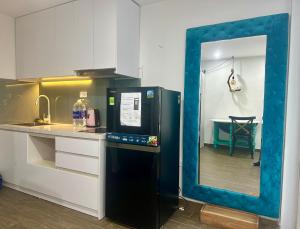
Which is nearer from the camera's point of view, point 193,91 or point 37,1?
point 193,91

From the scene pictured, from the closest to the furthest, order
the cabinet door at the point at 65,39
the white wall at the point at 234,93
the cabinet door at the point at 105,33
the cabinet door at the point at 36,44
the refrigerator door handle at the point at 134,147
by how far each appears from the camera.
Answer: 1. the refrigerator door handle at the point at 134,147
2. the white wall at the point at 234,93
3. the cabinet door at the point at 105,33
4. the cabinet door at the point at 65,39
5. the cabinet door at the point at 36,44

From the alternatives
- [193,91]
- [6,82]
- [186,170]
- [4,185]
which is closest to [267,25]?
[193,91]

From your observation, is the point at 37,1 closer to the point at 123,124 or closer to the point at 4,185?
the point at 123,124

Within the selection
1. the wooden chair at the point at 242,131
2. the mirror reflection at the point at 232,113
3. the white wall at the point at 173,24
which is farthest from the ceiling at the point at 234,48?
the wooden chair at the point at 242,131

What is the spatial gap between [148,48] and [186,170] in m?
1.54

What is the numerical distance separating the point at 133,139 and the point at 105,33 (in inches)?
47.0

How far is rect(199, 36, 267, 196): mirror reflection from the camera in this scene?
202 centimetres

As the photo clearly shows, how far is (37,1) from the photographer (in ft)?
8.02

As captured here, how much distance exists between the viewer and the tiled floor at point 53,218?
1.95m

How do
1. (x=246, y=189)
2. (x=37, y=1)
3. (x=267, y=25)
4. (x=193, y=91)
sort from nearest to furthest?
(x=267, y=25), (x=246, y=189), (x=193, y=91), (x=37, y=1)

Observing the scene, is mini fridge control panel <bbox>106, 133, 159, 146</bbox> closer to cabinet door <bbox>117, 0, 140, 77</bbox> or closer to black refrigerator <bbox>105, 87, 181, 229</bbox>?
black refrigerator <bbox>105, 87, 181, 229</bbox>

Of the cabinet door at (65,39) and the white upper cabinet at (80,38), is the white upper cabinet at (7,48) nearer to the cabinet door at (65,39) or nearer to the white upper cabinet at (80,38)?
the white upper cabinet at (80,38)

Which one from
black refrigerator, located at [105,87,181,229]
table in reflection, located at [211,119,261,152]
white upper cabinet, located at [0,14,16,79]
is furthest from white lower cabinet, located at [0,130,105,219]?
table in reflection, located at [211,119,261,152]

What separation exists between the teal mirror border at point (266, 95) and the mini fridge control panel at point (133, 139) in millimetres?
712
